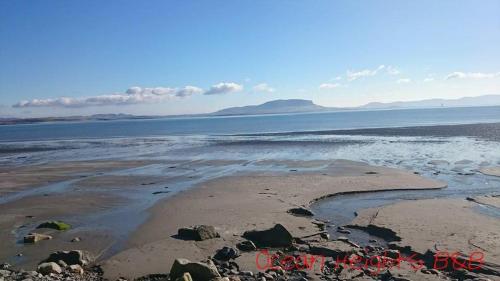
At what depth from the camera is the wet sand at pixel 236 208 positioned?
11.8m

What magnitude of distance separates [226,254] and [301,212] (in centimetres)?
592

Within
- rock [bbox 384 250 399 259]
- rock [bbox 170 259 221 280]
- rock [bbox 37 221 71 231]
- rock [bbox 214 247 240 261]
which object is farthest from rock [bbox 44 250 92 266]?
rock [bbox 384 250 399 259]

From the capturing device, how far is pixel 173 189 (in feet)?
76.1

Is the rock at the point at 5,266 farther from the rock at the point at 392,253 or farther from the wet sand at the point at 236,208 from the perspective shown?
the rock at the point at 392,253

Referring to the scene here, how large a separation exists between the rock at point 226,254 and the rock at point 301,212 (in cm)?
541

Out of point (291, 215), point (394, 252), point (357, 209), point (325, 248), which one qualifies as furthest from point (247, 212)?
point (394, 252)

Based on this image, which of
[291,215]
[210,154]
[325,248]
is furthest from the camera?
[210,154]

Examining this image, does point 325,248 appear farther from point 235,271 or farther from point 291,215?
point 291,215

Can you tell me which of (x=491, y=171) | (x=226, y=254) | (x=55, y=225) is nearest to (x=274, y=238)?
(x=226, y=254)

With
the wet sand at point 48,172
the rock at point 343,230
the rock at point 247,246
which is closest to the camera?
the rock at point 247,246

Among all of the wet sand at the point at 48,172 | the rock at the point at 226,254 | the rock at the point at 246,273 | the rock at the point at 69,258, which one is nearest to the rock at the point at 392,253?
the rock at the point at 246,273

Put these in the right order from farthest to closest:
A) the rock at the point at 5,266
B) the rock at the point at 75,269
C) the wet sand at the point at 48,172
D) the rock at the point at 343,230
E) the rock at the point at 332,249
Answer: the wet sand at the point at 48,172
the rock at the point at 343,230
the rock at the point at 332,249
the rock at the point at 5,266
the rock at the point at 75,269

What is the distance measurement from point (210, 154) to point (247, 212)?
84.2 ft

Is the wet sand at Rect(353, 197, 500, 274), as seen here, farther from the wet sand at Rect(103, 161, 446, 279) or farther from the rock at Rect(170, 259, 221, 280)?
the rock at Rect(170, 259, 221, 280)
